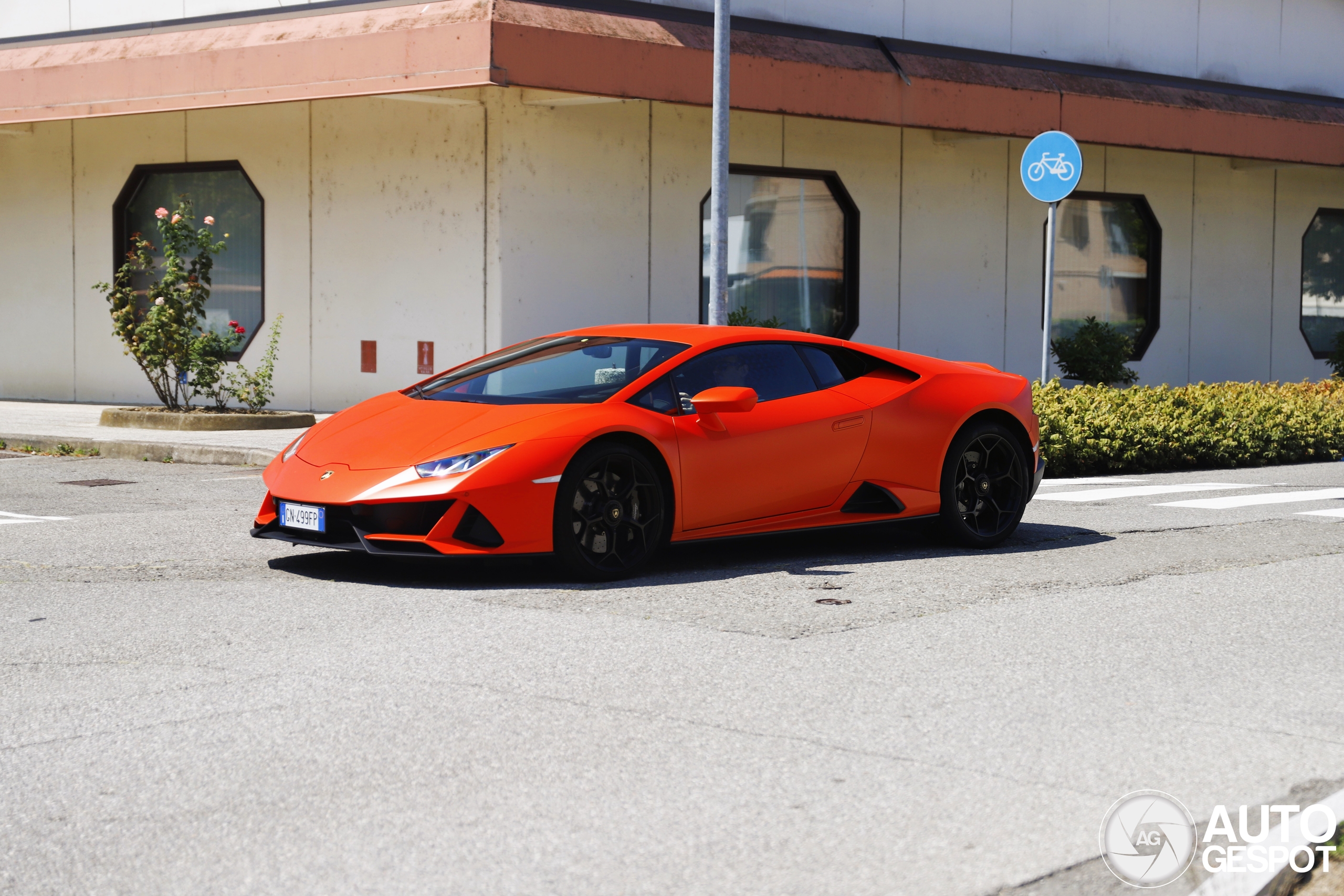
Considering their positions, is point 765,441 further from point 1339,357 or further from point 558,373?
point 1339,357

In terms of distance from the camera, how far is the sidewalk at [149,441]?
13.1 metres

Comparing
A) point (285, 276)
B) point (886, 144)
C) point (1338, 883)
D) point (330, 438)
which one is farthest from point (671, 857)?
point (886, 144)

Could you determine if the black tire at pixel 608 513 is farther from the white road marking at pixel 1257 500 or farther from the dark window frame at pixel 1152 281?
the dark window frame at pixel 1152 281

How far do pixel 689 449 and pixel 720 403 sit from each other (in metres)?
0.28

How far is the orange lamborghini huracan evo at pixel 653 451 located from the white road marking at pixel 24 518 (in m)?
2.43

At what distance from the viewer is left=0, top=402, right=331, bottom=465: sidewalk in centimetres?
1308

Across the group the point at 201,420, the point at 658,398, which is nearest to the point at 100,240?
the point at 201,420

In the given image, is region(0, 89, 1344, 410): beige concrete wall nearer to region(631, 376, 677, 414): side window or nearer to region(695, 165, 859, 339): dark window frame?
region(695, 165, 859, 339): dark window frame

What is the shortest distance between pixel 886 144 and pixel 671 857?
16.7m

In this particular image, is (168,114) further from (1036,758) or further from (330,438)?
(1036,758)

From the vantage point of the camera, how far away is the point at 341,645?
5641mm

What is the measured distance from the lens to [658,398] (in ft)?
24.3

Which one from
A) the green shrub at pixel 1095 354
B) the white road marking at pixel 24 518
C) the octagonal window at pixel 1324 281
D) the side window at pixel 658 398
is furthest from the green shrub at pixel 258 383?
the octagonal window at pixel 1324 281

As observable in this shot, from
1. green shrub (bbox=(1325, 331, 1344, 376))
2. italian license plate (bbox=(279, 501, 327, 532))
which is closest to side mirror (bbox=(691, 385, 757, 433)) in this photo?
italian license plate (bbox=(279, 501, 327, 532))
